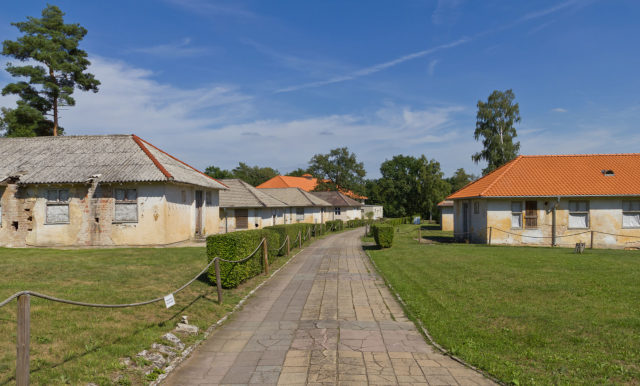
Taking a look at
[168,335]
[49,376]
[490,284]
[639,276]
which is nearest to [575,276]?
[639,276]

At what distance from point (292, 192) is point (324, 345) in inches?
1633

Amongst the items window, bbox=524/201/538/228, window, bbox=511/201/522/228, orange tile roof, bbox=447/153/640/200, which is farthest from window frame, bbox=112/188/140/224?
window, bbox=524/201/538/228

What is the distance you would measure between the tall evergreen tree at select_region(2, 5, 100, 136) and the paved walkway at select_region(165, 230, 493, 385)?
34406 mm

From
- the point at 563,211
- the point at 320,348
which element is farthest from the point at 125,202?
the point at 563,211

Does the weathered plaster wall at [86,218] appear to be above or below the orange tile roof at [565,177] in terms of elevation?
below

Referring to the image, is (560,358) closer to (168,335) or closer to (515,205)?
(168,335)

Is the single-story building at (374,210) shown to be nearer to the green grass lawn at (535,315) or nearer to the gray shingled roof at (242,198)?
the gray shingled roof at (242,198)

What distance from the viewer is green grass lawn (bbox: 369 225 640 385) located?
18.2ft

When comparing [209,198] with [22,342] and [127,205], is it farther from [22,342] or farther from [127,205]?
[22,342]

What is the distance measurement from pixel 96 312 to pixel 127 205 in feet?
44.5

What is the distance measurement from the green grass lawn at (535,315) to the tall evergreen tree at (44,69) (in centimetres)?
3464

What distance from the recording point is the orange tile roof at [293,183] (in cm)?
6419

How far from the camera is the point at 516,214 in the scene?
2431 cm

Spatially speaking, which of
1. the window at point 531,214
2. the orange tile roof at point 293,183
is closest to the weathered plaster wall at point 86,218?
the window at point 531,214
